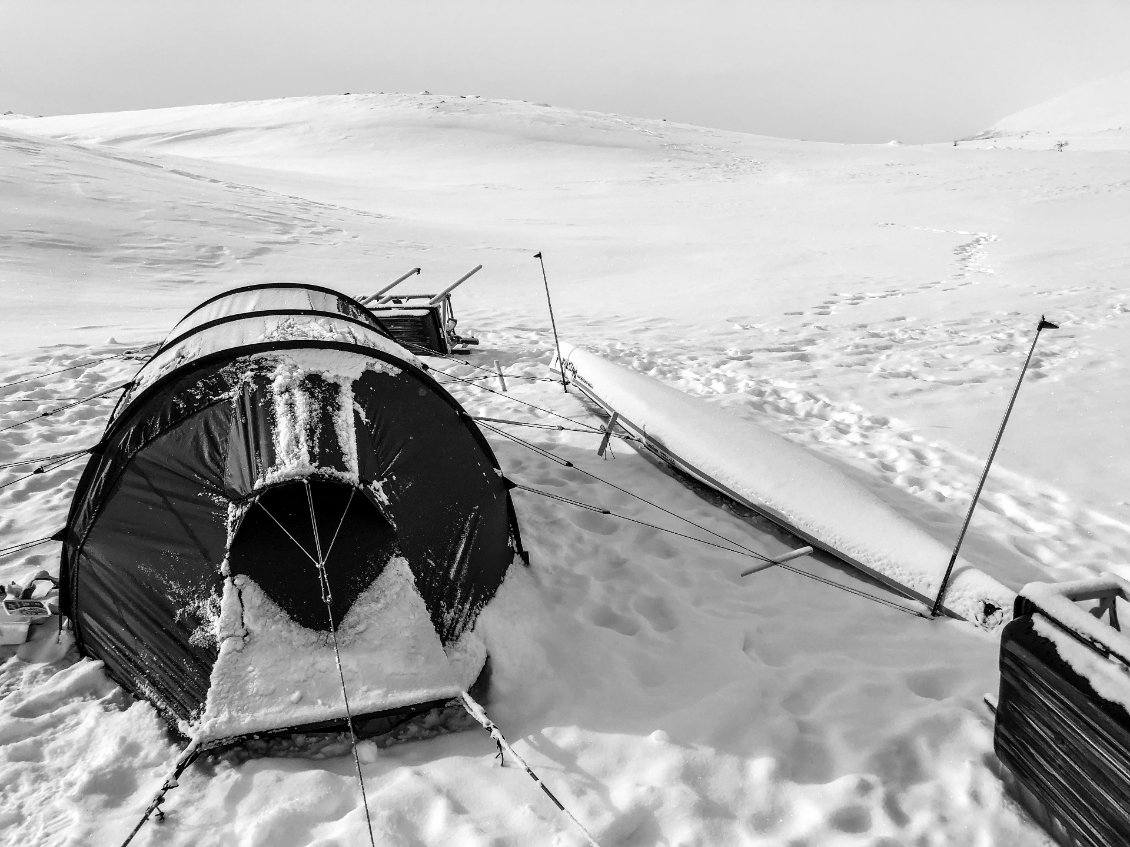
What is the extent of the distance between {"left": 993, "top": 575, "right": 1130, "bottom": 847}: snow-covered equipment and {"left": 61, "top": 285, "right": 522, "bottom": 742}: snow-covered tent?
8.00 feet

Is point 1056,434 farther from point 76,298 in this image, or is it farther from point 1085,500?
point 76,298

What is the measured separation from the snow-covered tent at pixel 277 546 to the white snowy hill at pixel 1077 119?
186 ft

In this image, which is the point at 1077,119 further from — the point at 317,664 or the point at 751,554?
the point at 317,664

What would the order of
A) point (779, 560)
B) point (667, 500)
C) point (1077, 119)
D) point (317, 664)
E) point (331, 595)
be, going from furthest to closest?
point (1077, 119)
point (667, 500)
point (779, 560)
point (331, 595)
point (317, 664)

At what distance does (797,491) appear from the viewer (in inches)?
208

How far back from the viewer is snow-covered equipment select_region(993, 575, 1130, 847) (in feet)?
7.75

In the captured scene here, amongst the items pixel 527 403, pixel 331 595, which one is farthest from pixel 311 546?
pixel 527 403

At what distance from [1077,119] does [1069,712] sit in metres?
102

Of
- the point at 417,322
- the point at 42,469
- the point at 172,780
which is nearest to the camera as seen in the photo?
the point at 172,780

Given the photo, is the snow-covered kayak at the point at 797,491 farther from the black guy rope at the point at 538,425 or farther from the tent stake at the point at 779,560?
the black guy rope at the point at 538,425

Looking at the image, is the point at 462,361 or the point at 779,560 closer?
the point at 779,560

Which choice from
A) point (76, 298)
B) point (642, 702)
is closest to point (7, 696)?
point (642, 702)

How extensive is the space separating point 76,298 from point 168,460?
10418 mm

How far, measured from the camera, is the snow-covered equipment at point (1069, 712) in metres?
2.36
